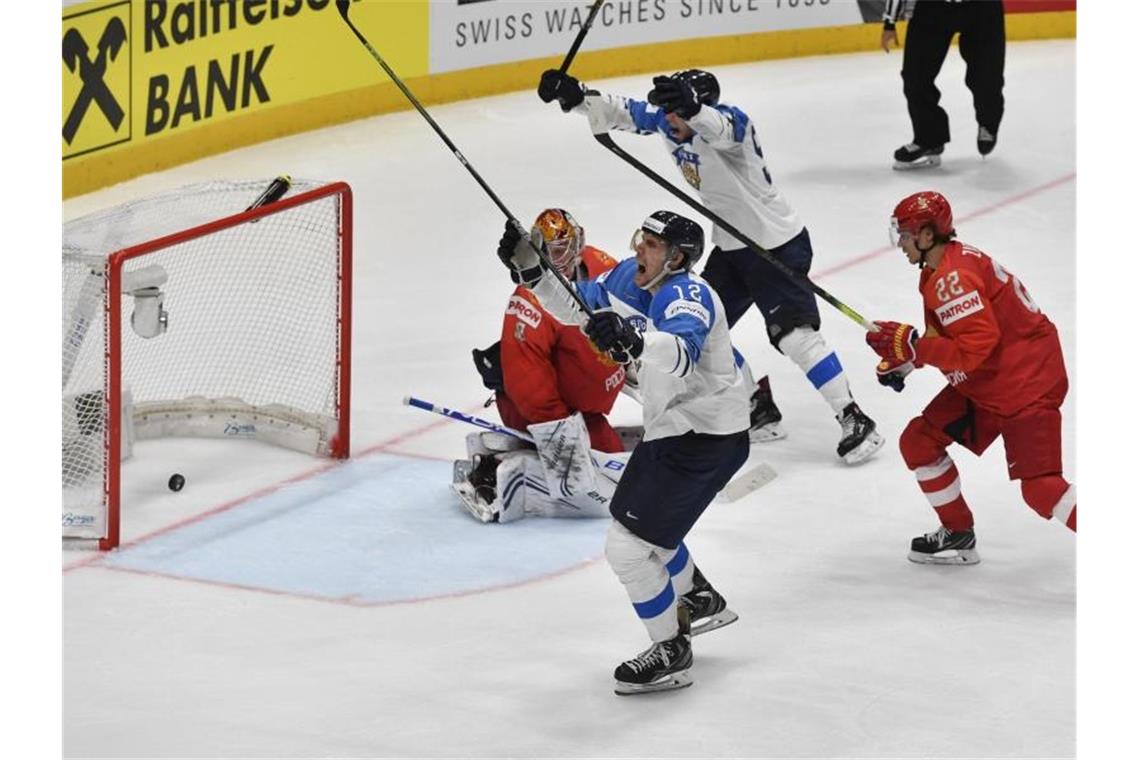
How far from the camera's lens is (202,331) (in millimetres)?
7379

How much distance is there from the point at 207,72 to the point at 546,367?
4291mm

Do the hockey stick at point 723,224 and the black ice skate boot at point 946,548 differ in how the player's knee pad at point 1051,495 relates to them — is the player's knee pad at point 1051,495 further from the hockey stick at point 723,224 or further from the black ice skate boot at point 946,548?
the hockey stick at point 723,224

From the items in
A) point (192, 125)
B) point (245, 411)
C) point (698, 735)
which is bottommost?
point (698, 735)

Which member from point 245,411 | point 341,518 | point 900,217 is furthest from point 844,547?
point 245,411

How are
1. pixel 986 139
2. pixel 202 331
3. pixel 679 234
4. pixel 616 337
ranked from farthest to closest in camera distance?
pixel 986 139, pixel 202 331, pixel 679 234, pixel 616 337

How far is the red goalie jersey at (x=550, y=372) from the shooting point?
242 inches

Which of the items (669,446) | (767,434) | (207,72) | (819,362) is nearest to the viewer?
(669,446)

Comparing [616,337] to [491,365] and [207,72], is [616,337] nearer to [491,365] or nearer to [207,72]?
[491,365]

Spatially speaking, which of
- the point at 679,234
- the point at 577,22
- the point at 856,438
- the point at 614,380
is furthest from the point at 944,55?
the point at 679,234

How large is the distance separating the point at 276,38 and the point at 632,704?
19.2 ft

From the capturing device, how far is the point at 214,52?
991cm

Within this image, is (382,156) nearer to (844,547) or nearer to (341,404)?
(341,404)

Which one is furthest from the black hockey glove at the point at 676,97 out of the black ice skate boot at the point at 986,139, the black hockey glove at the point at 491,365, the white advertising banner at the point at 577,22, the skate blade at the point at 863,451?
the white advertising banner at the point at 577,22

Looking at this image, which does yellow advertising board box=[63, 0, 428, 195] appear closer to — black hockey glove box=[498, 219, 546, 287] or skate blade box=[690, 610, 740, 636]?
black hockey glove box=[498, 219, 546, 287]
